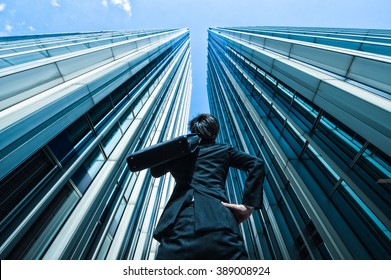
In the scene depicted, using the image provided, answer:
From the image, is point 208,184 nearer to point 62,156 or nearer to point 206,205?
point 206,205

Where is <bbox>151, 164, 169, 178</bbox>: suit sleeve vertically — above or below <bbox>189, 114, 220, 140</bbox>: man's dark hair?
below

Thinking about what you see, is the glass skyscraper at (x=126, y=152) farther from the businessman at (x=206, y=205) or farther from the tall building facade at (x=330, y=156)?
the businessman at (x=206, y=205)

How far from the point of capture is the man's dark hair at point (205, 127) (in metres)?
2.96

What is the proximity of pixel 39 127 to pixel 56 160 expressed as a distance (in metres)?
1.29

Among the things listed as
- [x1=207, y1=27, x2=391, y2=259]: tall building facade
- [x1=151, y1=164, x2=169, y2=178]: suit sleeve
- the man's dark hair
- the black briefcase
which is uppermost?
the black briefcase

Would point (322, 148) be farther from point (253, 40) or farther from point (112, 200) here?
point (253, 40)

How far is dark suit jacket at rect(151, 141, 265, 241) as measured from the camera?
1.83 meters

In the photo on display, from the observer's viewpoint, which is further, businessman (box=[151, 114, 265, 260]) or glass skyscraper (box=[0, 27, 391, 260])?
glass skyscraper (box=[0, 27, 391, 260])

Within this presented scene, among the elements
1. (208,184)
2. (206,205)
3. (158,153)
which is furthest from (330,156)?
(158,153)

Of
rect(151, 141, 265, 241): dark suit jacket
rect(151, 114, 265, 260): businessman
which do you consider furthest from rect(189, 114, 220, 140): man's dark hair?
rect(151, 141, 265, 241): dark suit jacket

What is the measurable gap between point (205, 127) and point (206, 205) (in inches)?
55.2

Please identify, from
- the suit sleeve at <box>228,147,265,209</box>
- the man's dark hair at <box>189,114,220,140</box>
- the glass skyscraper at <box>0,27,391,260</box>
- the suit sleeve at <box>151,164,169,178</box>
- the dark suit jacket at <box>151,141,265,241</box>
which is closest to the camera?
the dark suit jacket at <box>151,141,265,241</box>

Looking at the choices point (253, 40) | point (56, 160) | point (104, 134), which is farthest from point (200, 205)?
point (253, 40)

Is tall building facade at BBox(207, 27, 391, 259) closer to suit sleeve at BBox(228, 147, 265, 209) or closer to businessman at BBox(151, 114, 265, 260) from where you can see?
suit sleeve at BBox(228, 147, 265, 209)
